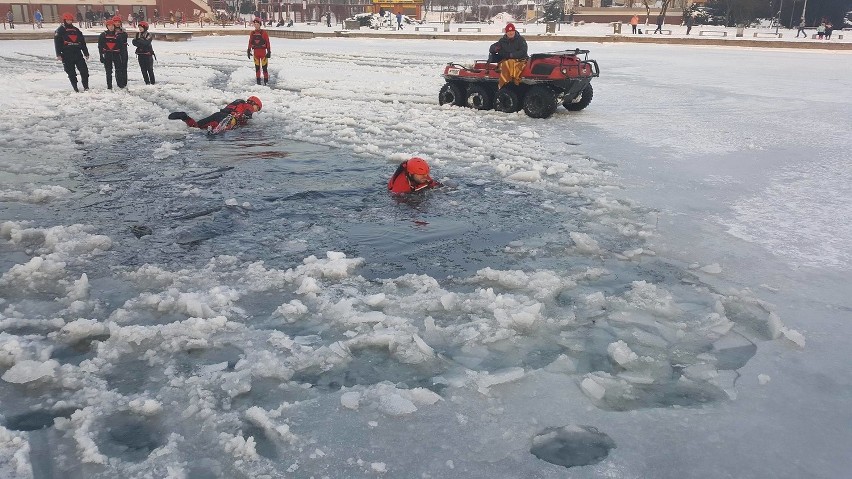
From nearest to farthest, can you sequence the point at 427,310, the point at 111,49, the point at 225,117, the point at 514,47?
the point at 427,310 → the point at 225,117 → the point at 514,47 → the point at 111,49

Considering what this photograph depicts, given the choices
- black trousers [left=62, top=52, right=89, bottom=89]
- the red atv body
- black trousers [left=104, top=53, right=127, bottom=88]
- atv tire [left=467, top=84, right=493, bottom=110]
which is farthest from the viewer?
black trousers [left=104, top=53, right=127, bottom=88]

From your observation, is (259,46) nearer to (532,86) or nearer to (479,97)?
(479,97)

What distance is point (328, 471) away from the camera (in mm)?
2414

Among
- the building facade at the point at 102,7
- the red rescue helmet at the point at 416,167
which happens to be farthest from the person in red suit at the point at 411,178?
the building facade at the point at 102,7

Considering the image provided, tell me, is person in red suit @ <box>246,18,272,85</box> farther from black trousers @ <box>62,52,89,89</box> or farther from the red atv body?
the red atv body

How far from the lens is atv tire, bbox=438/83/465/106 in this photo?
12320mm

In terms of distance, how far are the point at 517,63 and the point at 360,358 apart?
8.90 metres

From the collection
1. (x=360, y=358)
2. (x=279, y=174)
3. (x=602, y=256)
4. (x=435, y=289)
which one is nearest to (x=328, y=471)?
(x=360, y=358)

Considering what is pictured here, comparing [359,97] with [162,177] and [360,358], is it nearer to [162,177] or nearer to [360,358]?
[162,177]

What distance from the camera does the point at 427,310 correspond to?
12.5 ft

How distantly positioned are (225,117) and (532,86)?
5492 millimetres

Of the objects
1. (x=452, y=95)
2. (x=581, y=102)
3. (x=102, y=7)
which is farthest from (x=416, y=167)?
(x=102, y=7)

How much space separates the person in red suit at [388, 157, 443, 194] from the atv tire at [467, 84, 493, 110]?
19.7 ft

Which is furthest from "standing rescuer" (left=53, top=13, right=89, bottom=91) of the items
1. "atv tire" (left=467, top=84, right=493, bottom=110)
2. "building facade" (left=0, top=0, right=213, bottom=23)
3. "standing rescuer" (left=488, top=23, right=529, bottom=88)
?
"building facade" (left=0, top=0, right=213, bottom=23)
